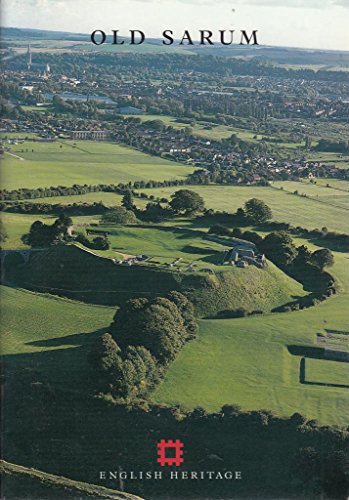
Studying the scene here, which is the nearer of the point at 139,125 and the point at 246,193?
the point at 246,193

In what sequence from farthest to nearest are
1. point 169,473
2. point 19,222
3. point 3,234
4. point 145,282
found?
point 19,222 → point 3,234 → point 145,282 → point 169,473

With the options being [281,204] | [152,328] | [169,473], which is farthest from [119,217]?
[169,473]

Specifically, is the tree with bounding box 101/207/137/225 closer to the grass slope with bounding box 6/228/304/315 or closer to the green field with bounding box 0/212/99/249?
the green field with bounding box 0/212/99/249

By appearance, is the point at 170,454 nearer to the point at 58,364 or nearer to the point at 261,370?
the point at 58,364

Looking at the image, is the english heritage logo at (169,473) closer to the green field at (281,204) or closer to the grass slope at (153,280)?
the grass slope at (153,280)

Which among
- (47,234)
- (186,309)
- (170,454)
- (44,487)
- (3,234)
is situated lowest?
(44,487)

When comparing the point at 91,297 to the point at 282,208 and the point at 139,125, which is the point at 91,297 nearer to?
the point at 282,208

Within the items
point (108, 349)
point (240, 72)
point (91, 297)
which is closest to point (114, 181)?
point (91, 297)
